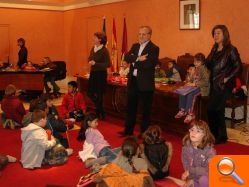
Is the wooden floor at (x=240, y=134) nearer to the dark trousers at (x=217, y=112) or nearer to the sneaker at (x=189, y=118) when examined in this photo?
the dark trousers at (x=217, y=112)

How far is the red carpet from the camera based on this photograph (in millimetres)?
3959

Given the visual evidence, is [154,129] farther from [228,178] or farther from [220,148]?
[228,178]

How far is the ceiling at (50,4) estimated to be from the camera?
1078cm

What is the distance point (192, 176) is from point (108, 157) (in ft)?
3.97

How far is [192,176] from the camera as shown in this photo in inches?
128

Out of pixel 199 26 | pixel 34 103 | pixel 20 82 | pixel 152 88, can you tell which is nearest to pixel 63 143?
pixel 34 103

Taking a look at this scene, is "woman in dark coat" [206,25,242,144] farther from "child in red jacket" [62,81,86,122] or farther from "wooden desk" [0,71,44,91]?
"wooden desk" [0,71,44,91]

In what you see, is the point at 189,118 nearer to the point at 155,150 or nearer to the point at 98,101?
the point at 155,150

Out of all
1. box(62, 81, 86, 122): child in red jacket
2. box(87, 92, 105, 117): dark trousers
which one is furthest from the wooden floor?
box(62, 81, 86, 122): child in red jacket

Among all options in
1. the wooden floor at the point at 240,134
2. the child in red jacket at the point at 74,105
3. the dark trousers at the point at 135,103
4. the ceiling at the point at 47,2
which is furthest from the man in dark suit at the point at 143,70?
the ceiling at the point at 47,2

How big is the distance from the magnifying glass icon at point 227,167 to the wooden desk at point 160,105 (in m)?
4.24

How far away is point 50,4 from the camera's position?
1174 centimetres

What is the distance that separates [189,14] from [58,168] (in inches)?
179

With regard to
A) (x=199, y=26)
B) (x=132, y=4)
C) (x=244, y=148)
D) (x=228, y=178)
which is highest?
(x=132, y=4)
